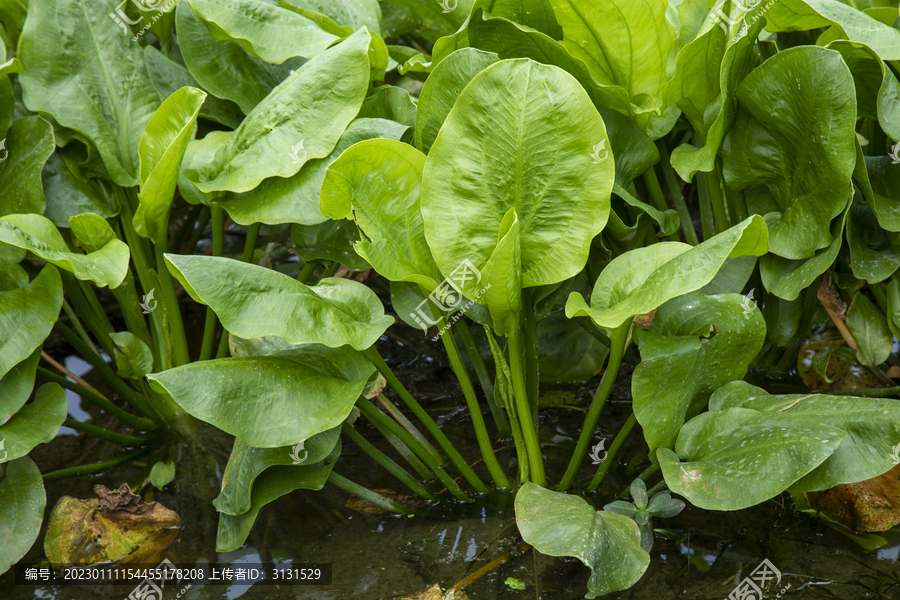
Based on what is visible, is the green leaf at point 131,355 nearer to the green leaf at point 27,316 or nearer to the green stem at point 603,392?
the green leaf at point 27,316

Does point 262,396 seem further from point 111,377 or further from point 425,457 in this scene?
point 111,377

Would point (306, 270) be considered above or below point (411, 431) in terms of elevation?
above

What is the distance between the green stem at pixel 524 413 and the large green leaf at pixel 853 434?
0.35m

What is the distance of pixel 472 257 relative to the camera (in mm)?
926

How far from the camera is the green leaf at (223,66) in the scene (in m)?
1.29

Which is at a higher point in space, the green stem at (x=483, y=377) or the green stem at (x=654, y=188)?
the green stem at (x=654, y=188)

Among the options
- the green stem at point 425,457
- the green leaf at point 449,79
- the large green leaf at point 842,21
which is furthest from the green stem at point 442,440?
the large green leaf at point 842,21

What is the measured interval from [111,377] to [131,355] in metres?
0.11

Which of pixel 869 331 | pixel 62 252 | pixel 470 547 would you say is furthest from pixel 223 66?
pixel 869 331

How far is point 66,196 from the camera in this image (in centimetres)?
133

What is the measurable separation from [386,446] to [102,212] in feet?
2.42

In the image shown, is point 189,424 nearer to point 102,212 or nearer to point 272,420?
point 102,212

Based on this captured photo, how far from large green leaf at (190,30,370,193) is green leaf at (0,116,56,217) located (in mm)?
383

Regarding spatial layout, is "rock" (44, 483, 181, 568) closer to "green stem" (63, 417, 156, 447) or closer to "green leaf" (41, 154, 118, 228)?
"green stem" (63, 417, 156, 447)
